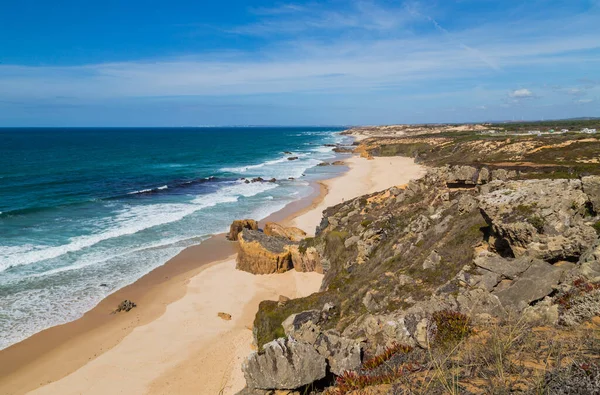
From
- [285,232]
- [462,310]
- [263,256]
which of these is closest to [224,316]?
[263,256]

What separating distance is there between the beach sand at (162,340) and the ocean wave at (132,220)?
27.1 feet

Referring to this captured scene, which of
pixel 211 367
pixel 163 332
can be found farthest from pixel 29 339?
pixel 211 367

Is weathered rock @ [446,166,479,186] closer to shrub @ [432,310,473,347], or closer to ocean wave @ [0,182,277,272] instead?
shrub @ [432,310,473,347]

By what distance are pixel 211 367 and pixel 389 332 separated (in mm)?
8916

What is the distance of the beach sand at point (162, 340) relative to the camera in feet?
44.7

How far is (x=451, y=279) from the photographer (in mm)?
10359

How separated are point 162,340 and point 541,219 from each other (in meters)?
15.0

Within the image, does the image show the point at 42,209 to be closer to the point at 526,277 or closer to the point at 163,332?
the point at 163,332

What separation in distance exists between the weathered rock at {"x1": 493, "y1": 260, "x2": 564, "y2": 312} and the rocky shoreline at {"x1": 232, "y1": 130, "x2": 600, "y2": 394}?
0.07 feet

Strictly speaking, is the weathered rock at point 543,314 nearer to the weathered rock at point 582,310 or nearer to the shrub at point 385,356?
the weathered rock at point 582,310

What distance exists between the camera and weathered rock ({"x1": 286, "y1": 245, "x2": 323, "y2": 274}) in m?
21.8

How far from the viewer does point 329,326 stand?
11844mm

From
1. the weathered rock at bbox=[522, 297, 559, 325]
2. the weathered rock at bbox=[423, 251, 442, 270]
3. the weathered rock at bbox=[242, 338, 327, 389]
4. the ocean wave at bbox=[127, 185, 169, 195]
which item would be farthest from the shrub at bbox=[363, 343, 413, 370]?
the ocean wave at bbox=[127, 185, 169, 195]

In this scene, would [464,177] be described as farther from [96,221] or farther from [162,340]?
[96,221]
